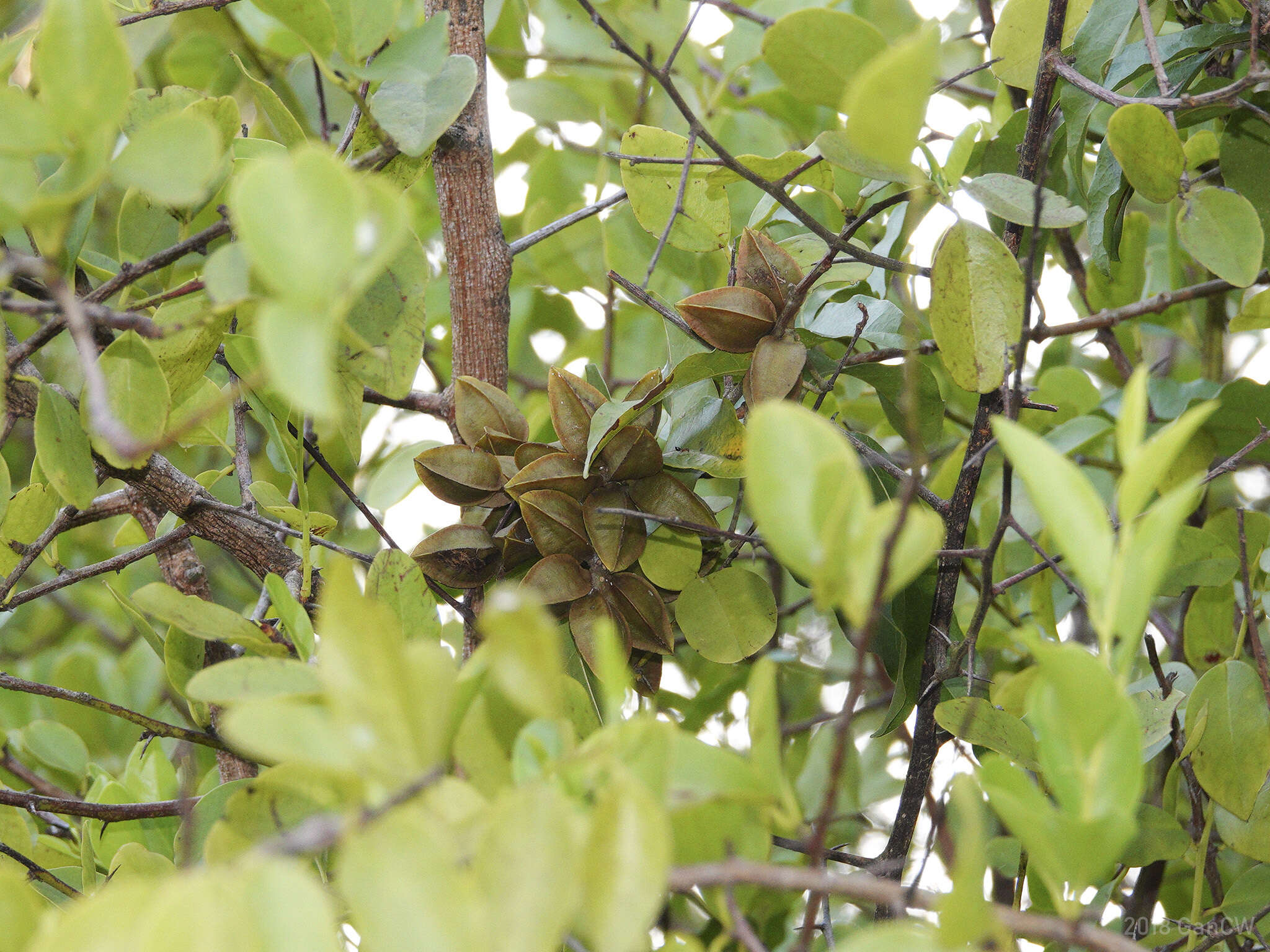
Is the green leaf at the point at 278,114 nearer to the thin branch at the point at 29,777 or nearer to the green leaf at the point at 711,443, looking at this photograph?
the green leaf at the point at 711,443

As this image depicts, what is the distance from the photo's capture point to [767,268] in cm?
38

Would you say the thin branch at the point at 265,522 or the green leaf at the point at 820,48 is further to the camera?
the thin branch at the point at 265,522

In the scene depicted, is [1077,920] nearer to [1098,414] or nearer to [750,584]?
[750,584]

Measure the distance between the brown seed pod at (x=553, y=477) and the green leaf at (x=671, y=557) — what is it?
4cm

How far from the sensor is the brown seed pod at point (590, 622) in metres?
0.37

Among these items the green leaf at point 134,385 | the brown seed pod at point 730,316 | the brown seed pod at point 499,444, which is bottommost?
the brown seed pod at point 499,444

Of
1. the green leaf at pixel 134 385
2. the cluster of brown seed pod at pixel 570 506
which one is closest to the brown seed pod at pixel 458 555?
the cluster of brown seed pod at pixel 570 506

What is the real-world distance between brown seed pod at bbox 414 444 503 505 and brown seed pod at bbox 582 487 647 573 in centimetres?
4

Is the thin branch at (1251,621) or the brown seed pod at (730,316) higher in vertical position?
the brown seed pod at (730,316)

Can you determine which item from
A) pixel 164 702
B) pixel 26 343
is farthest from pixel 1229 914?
pixel 164 702

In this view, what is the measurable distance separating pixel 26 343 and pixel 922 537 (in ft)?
0.86

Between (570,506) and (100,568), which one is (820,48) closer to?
(570,506)

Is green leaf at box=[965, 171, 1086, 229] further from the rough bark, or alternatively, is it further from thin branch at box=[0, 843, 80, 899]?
thin branch at box=[0, 843, 80, 899]

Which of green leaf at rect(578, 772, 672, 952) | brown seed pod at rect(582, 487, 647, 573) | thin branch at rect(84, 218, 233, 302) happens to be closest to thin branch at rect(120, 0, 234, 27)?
thin branch at rect(84, 218, 233, 302)
